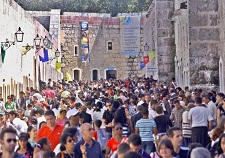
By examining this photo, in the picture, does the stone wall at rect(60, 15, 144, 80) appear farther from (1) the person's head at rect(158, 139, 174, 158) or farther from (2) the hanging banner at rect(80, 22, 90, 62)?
(1) the person's head at rect(158, 139, 174, 158)

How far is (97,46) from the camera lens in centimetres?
6188

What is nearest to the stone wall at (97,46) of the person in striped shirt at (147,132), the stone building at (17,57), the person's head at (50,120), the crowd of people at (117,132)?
the stone building at (17,57)

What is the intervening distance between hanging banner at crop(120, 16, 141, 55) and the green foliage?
13.9m

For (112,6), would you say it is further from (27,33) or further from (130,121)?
(130,121)

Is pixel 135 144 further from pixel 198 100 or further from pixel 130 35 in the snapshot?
pixel 130 35

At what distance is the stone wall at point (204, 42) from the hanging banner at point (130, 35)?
113 ft

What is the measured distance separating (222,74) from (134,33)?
36937mm

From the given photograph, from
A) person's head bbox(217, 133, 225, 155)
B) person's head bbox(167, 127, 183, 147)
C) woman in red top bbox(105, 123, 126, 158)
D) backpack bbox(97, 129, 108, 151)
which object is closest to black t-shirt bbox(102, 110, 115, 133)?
backpack bbox(97, 129, 108, 151)

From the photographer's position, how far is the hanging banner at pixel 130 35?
191 ft

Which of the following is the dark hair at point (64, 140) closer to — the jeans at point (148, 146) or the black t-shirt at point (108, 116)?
the jeans at point (148, 146)

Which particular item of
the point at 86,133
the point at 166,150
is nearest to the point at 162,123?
the point at 86,133

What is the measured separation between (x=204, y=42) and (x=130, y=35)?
36.6m

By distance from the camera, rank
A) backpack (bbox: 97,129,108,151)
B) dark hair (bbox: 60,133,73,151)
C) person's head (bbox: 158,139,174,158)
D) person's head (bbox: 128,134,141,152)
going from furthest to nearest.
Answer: backpack (bbox: 97,129,108,151) < dark hair (bbox: 60,133,73,151) < person's head (bbox: 128,134,141,152) < person's head (bbox: 158,139,174,158)

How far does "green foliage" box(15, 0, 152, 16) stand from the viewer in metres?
73.9
